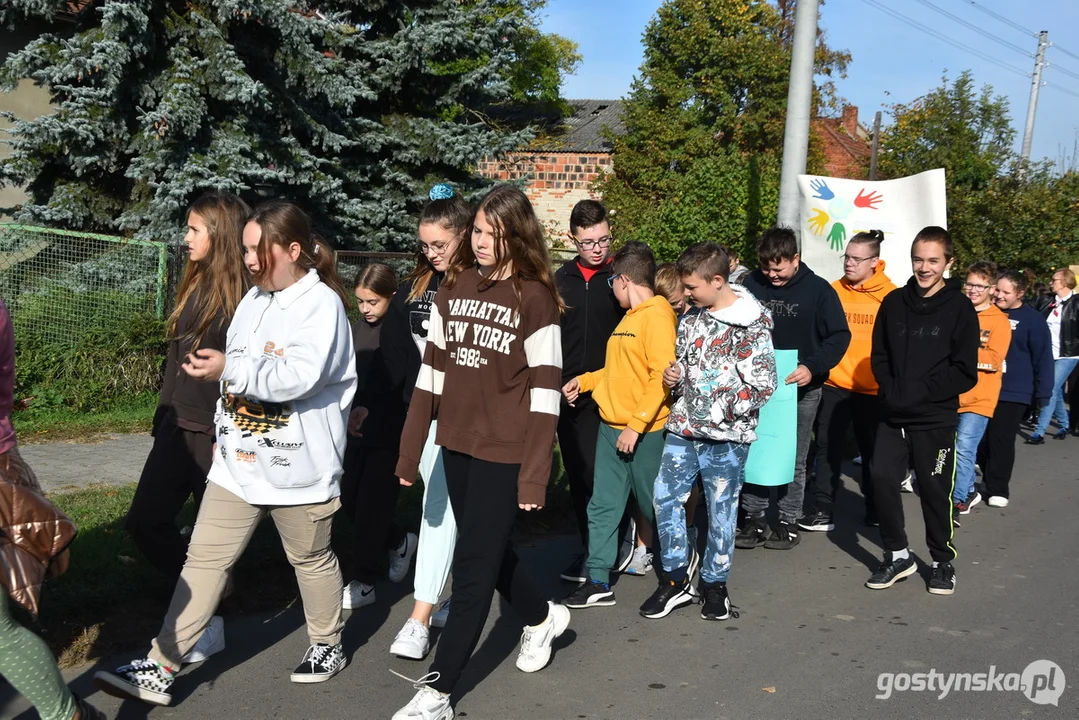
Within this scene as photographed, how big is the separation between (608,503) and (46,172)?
30.0ft

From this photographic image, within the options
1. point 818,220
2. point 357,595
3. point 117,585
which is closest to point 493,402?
point 357,595

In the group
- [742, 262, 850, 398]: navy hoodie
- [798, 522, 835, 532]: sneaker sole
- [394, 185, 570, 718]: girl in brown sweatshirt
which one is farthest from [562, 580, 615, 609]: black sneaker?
[798, 522, 835, 532]: sneaker sole

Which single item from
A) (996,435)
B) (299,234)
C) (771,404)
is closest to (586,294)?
(771,404)

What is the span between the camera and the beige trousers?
378 cm

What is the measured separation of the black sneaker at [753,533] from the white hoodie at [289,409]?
343 centimetres

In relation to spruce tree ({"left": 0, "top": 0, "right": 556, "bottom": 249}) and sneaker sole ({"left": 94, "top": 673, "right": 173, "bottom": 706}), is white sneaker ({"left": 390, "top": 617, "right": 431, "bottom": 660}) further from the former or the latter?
spruce tree ({"left": 0, "top": 0, "right": 556, "bottom": 249})

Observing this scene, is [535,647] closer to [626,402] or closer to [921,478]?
[626,402]

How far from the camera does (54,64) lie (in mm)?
10961

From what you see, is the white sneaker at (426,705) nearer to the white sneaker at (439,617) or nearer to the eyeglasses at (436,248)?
the white sneaker at (439,617)

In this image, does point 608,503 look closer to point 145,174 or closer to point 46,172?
point 145,174

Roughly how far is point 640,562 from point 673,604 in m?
0.74

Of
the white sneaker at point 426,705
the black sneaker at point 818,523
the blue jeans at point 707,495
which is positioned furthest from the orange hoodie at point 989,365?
the white sneaker at point 426,705

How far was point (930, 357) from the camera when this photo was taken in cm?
559

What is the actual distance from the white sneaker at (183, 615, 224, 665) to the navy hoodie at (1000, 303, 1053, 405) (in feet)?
21.4
